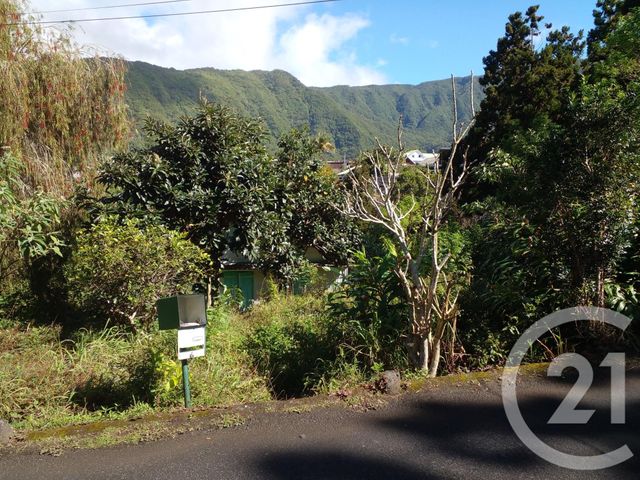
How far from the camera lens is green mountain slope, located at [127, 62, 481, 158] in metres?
78.9

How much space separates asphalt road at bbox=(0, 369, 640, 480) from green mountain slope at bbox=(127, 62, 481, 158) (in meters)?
60.2

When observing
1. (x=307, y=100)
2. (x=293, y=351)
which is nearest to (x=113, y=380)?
(x=293, y=351)

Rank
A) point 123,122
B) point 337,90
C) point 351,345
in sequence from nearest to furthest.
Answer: point 351,345 < point 123,122 < point 337,90

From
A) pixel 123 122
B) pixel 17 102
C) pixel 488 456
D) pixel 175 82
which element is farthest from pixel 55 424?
pixel 175 82

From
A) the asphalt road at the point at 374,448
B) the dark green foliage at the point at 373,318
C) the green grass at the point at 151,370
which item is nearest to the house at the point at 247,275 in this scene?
the green grass at the point at 151,370

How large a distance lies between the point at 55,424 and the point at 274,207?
5.87 m

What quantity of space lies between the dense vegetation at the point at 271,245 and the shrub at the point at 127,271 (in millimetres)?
26

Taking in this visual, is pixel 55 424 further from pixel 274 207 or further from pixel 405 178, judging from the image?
pixel 405 178

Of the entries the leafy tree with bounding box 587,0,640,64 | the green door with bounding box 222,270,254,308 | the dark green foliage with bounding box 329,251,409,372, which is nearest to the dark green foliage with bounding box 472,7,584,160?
the leafy tree with bounding box 587,0,640,64

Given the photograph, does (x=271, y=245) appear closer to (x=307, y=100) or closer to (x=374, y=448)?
(x=374, y=448)

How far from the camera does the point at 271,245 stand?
912cm

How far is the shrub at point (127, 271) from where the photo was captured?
21.6ft

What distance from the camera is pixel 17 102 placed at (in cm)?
855

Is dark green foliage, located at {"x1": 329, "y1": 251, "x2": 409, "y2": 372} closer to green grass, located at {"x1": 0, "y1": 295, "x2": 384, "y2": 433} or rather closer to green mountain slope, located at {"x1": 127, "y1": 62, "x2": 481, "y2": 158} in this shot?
green grass, located at {"x1": 0, "y1": 295, "x2": 384, "y2": 433}
